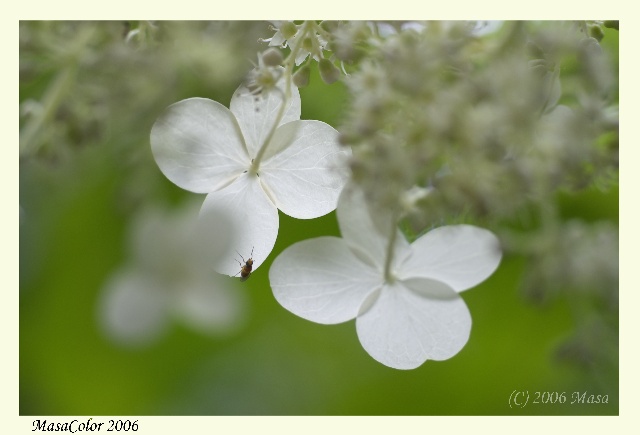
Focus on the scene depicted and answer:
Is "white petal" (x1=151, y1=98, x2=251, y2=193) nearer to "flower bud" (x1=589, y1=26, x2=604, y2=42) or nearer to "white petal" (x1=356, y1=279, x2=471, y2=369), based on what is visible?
"white petal" (x1=356, y1=279, x2=471, y2=369)

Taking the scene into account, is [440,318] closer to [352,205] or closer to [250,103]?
[352,205]

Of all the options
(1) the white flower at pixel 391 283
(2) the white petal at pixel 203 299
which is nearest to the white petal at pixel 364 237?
(1) the white flower at pixel 391 283

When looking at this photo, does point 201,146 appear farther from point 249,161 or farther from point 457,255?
point 457,255

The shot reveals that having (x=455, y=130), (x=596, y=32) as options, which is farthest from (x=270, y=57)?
(x=596, y=32)

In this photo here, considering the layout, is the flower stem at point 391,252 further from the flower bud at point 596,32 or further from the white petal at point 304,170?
the flower bud at point 596,32
